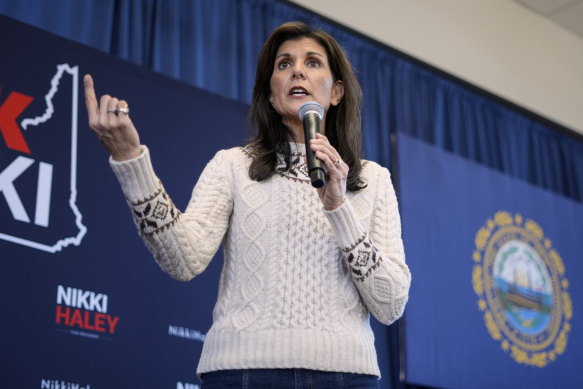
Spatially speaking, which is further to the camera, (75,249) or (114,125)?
(75,249)

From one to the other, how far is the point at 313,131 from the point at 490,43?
4.01 meters

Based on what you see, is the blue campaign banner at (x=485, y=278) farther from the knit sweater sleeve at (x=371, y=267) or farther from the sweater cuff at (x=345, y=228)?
the sweater cuff at (x=345, y=228)

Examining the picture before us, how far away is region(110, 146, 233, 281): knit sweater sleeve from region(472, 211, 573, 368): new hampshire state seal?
284cm

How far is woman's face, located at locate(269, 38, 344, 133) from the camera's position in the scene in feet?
5.94

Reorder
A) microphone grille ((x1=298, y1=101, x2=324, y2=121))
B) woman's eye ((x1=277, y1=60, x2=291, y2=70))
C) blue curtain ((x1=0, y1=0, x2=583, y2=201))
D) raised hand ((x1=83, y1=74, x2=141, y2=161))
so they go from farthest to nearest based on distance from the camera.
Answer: blue curtain ((x1=0, y1=0, x2=583, y2=201)) → woman's eye ((x1=277, y1=60, x2=291, y2=70)) → microphone grille ((x1=298, y1=101, x2=324, y2=121)) → raised hand ((x1=83, y1=74, x2=141, y2=161))

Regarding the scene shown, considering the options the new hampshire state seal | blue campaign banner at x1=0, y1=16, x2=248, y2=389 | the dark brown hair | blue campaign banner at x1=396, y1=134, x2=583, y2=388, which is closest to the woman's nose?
the dark brown hair

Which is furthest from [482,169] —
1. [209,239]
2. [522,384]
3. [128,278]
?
[209,239]

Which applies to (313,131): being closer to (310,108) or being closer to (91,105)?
(310,108)

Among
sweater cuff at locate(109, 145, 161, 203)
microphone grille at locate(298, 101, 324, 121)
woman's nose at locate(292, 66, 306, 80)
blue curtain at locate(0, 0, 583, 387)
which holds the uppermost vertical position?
blue curtain at locate(0, 0, 583, 387)

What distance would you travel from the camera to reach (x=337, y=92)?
1949mm

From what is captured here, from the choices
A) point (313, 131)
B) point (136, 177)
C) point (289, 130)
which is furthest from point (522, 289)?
point (136, 177)

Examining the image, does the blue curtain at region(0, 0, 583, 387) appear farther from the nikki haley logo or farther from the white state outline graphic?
the nikki haley logo

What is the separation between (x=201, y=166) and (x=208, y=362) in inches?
71.5

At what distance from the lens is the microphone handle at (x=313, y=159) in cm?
142
